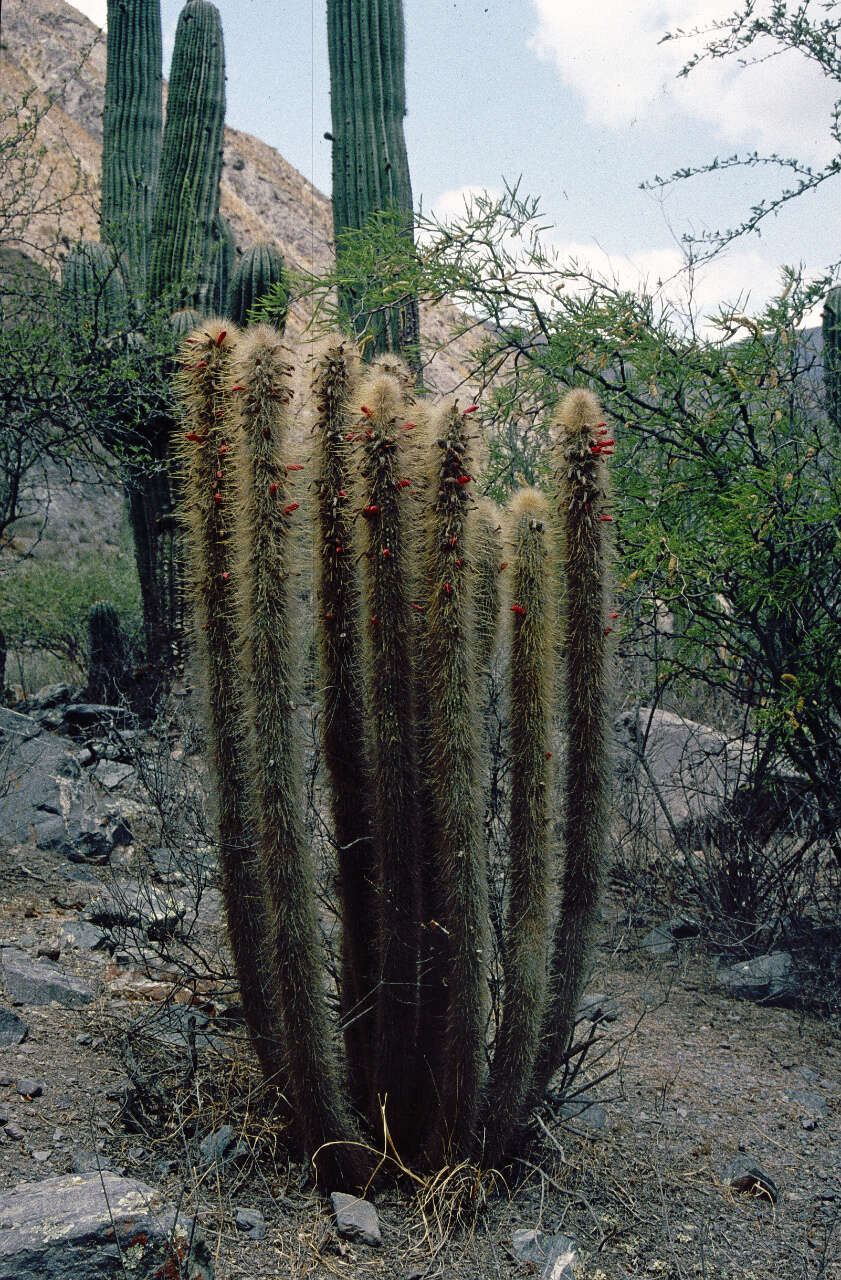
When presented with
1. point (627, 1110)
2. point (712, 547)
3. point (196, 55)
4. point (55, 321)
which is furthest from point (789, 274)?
point (196, 55)

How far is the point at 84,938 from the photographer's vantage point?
4422 mm

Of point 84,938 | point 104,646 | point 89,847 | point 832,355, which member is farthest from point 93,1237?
point 104,646

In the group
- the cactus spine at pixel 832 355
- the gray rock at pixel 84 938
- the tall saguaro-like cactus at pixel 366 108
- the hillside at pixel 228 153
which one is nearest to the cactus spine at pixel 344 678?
the gray rock at pixel 84 938

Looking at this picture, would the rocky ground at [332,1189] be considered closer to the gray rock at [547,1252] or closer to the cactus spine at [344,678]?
the gray rock at [547,1252]

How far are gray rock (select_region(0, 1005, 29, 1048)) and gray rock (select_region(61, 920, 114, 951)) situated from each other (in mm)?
832

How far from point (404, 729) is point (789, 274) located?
3.43m

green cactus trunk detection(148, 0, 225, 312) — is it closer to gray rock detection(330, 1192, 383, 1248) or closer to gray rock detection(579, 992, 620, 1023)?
gray rock detection(579, 992, 620, 1023)

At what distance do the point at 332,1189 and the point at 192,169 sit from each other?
367 inches

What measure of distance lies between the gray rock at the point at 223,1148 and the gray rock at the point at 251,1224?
0.15 m

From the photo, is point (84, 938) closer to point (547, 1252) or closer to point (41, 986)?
point (41, 986)

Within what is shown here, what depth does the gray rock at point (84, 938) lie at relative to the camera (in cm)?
436

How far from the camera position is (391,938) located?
9.14ft

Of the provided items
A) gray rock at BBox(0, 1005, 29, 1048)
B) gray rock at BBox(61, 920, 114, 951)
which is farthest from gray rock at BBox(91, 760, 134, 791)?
gray rock at BBox(0, 1005, 29, 1048)

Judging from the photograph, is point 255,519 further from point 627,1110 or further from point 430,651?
point 627,1110
